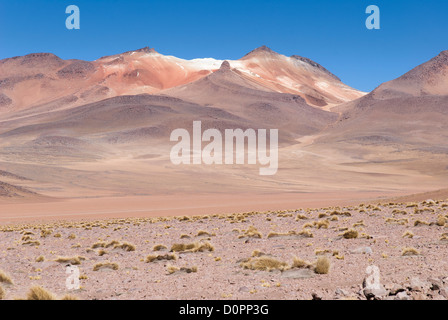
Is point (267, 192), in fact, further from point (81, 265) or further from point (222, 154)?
point (81, 265)

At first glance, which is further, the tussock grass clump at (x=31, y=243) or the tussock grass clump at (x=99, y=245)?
the tussock grass clump at (x=31, y=243)

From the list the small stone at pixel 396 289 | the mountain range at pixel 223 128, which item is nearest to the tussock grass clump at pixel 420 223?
the small stone at pixel 396 289

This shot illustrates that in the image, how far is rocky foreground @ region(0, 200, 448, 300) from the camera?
8.95 metres

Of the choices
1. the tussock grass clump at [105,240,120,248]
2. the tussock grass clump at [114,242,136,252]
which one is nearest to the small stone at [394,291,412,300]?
the tussock grass clump at [114,242,136,252]

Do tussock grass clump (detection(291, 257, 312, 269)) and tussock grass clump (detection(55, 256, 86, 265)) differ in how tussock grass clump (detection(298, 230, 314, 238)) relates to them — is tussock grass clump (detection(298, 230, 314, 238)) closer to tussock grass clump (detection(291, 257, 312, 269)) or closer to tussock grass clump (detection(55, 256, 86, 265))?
tussock grass clump (detection(291, 257, 312, 269))

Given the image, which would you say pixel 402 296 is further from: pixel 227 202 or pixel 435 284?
pixel 227 202

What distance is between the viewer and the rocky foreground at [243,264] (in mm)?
8953

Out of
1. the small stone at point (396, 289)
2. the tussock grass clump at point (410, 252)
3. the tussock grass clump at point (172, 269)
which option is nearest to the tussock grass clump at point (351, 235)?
the tussock grass clump at point (410, 252)

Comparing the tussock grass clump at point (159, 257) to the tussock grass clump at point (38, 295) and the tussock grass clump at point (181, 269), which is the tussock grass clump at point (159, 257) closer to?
the tussock grass clump at point (181, 269)

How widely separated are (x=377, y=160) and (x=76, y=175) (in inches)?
2581

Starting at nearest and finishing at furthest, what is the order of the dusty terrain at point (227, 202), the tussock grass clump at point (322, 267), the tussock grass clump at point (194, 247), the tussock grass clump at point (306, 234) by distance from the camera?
→ the tussock grass clump at point (322, 267), the dusty terrain at point (227, 202), the tussock grass clump at point (194, 247), the tussock grass clump at point (306, 234)

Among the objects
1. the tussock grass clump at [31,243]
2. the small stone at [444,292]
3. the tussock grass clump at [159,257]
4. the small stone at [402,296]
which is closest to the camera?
the small stone at [402,296]

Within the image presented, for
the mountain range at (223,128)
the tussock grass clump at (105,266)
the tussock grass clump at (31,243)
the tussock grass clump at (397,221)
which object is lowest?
the tussock grass clump at (31,243)

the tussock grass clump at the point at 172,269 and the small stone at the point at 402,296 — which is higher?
the small stone at the point at 402,296
